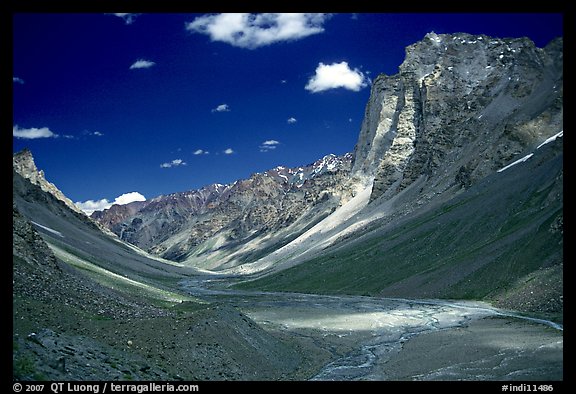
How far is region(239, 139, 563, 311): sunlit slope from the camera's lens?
67875mm

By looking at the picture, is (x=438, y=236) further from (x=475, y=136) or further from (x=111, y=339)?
(x=111, y=339)

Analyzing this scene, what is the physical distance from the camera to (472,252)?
85.7 m

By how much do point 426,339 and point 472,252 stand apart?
154 ft

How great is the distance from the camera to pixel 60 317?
93.9ft

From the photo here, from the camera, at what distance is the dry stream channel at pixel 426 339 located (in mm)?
28814

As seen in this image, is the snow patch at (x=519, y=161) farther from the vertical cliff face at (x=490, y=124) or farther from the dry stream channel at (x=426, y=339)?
the dry stream channel at (x=426, y=339)

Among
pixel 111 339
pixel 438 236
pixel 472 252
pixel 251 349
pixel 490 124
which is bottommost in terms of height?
pixel 251 349

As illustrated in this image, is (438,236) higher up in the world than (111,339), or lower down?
higher up

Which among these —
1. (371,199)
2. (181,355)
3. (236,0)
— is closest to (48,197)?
(371,199)

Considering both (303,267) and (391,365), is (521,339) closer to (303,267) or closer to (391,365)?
(391,365)

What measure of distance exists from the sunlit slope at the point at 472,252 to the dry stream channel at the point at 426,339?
6.59 metres

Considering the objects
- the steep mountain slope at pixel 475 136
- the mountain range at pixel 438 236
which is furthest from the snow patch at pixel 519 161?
the steep mountain slope at pixel 475 136

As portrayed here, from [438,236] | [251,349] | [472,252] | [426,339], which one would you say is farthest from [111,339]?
[438,236]
